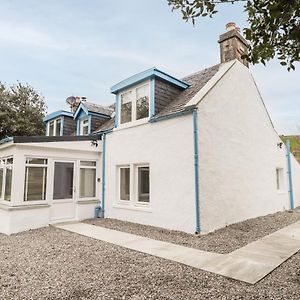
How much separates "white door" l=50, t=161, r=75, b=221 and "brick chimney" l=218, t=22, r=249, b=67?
8.97 metres

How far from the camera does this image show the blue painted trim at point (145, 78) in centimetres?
981

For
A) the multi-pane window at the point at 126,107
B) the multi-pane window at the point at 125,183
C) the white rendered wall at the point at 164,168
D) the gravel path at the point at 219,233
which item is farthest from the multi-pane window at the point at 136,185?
the multi-pane window at the point at 126,107

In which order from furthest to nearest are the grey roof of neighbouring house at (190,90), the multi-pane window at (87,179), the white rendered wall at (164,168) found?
the multi-pane window at (87,179), the grey roof of neighbouring house at (190,90), the white rendered wall at (164,168)

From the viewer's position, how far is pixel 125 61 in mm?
17922

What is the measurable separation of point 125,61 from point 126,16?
10.7 meters

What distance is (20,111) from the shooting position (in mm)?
22938

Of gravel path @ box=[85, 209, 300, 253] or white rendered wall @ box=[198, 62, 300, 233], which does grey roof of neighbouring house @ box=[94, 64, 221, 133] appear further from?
gravel path @ box=[85, 209, 300, 253]

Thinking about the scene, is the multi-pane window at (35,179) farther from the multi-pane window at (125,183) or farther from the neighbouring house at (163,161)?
the multi-pane window at (125,183)

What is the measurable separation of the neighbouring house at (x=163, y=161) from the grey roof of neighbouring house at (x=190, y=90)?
0.29 ft

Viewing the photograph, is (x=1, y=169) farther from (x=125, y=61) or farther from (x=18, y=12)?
(x=125, y=61)

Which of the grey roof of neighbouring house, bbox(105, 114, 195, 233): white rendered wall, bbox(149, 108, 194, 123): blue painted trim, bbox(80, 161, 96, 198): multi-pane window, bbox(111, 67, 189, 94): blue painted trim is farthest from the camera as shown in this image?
bbox(80, 161, 96, 198): multi-pane window

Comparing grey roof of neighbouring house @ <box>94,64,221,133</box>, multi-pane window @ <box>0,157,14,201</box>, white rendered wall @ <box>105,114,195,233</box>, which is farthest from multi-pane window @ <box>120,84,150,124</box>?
multi-pane window @ <box>0,157,14,201</box>

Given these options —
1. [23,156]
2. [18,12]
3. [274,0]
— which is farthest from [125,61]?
[274,0]

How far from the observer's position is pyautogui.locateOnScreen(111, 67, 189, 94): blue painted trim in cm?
981
